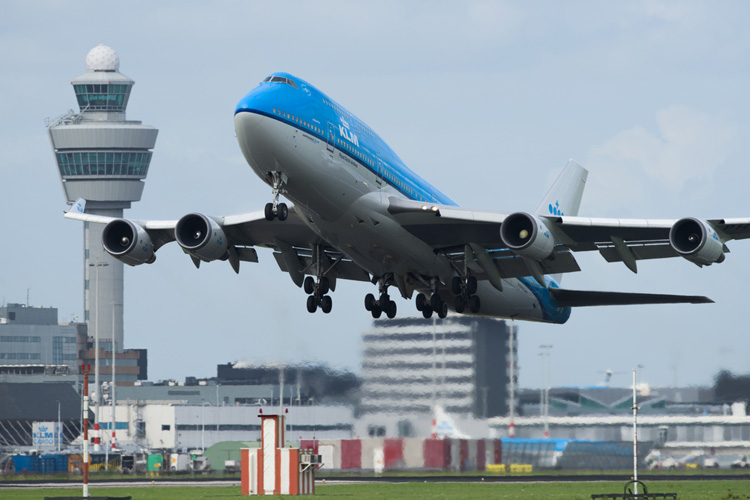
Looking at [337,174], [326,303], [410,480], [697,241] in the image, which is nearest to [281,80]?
[337,174]

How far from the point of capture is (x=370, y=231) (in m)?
38.1

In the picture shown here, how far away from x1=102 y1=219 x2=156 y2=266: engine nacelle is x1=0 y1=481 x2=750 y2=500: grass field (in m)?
12.4

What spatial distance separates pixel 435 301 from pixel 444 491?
12.5 metres

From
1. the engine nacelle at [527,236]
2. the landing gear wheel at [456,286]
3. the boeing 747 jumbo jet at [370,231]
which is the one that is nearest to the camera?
the boeing 747 jumbo jet at [370,231]

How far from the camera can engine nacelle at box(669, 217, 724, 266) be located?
3638 centimetres

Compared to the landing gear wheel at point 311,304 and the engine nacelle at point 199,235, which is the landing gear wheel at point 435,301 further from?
the engine nacelle at point 199,235

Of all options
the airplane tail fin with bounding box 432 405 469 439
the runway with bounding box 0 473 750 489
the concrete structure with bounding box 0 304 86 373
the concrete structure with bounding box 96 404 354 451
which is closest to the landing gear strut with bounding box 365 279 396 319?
the airplane tail fin with bounding box 432 405 469 439

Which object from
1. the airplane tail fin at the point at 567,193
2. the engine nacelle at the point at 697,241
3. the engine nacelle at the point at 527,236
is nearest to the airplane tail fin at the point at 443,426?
the airplane tail fin at the point at 567,193

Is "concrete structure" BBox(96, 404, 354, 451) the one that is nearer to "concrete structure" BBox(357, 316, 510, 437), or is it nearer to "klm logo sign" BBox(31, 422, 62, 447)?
"concrete structure" BBox(357, 316, 510, 437)

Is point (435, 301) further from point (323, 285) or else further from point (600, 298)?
point (600, 298)

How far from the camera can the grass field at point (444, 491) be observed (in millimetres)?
48031

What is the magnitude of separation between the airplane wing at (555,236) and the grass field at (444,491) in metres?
10.2

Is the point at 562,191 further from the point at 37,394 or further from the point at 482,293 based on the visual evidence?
the point at 37,394

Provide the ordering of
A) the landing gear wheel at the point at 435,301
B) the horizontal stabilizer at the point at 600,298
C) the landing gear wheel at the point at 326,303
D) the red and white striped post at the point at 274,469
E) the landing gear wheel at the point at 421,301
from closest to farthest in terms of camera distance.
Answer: the landing gear wheel at the point at 326,303 < the landing gear wheel at the point at 435,301 < the landing gear wheel at the point at 421,301 < the horizontal stabilizer at the point at 600,298 < the red and white striped post at the point at 274,469
